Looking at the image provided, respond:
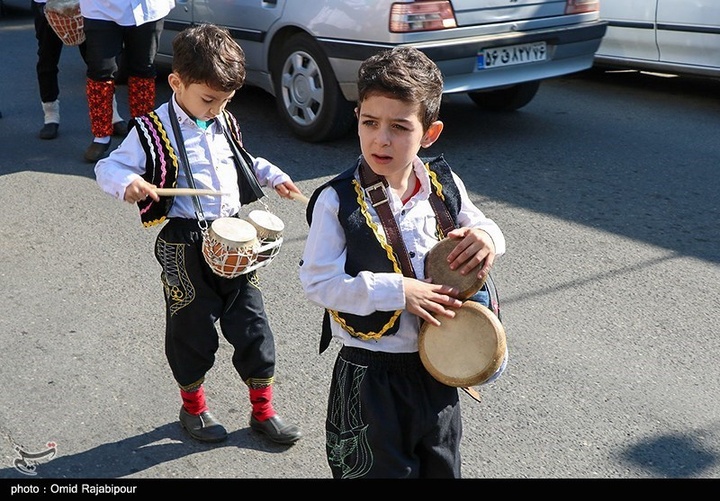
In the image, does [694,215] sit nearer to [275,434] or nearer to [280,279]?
[280,279]

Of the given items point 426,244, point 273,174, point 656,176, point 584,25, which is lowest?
point 656,176

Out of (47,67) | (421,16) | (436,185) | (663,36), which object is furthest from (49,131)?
(436,185)

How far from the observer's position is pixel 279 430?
3.62 meters

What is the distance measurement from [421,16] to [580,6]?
1538 millimetres

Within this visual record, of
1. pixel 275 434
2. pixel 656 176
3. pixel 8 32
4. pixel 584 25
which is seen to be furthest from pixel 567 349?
pixel 8 32

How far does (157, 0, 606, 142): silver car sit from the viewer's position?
6.74 meters

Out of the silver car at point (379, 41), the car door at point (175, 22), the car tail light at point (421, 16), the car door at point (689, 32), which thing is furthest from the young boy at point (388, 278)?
the car door at point (689, 32)

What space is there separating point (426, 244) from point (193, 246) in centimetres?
109

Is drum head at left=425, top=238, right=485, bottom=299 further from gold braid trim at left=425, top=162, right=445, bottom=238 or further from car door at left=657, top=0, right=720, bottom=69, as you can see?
car door at left=657, top=0, right=720, bottom=69

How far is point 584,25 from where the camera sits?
761cm

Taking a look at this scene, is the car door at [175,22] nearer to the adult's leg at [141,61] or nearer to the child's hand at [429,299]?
the adult's leg at [141,61]

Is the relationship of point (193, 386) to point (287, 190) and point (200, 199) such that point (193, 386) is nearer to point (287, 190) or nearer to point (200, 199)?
point (200, 199)

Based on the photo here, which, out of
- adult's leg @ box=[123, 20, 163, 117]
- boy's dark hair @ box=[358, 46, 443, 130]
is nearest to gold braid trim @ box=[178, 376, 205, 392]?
boy's dark hair @ box=[358, 46, 443, 130]

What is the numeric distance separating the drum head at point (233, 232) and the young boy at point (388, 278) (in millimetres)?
627
